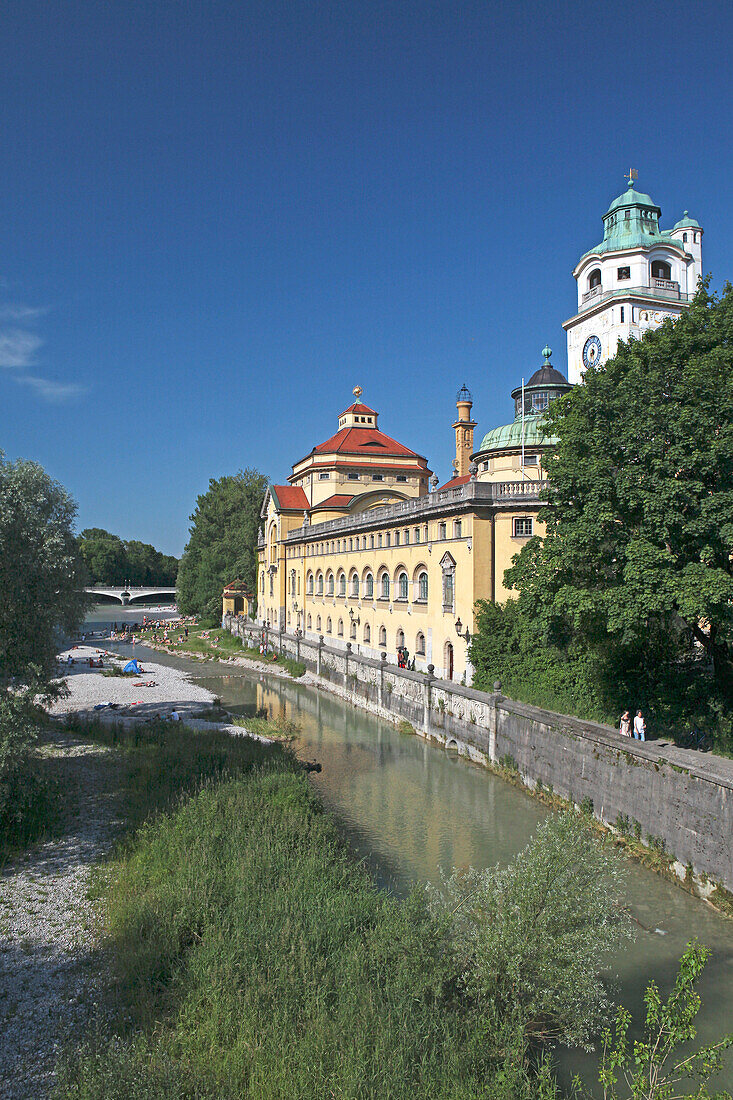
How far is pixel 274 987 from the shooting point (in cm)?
771

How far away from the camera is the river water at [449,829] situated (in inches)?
398

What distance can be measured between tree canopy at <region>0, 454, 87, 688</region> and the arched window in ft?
54.9

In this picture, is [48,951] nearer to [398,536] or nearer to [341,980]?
[341,980]

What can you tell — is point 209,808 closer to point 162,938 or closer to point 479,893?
point 162,938

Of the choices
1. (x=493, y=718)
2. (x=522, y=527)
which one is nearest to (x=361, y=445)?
(x=522, y=527)

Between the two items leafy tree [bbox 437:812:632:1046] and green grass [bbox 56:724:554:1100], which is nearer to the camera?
green grass [bbox 56:724:554:1100]

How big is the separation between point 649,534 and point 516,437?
16.5 meters

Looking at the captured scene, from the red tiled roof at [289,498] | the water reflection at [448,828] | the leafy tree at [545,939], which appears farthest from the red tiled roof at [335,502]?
the leafy tree at [545,939]

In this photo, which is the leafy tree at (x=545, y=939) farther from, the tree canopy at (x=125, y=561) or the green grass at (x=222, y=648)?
the tree canopy at (x=125, y=561)

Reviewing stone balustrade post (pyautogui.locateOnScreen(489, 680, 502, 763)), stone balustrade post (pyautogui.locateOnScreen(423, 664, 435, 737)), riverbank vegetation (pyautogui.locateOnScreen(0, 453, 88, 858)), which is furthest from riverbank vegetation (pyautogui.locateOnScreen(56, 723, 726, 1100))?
stone balustrade post (pyautogui.locateOnScreen(423, 664, 435, 737))

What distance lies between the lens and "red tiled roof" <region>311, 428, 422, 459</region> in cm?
5191

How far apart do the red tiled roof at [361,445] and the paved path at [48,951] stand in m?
38.8

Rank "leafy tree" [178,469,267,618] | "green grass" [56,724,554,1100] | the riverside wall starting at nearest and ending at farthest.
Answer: "green grass" [56,724,554,1100], the riverside wall, "leafy tree" [178,469,267,618]

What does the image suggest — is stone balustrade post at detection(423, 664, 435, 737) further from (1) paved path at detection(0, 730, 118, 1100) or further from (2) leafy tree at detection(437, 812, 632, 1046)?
(2) leafy tree at detection(437, 812, 632, 1046)
